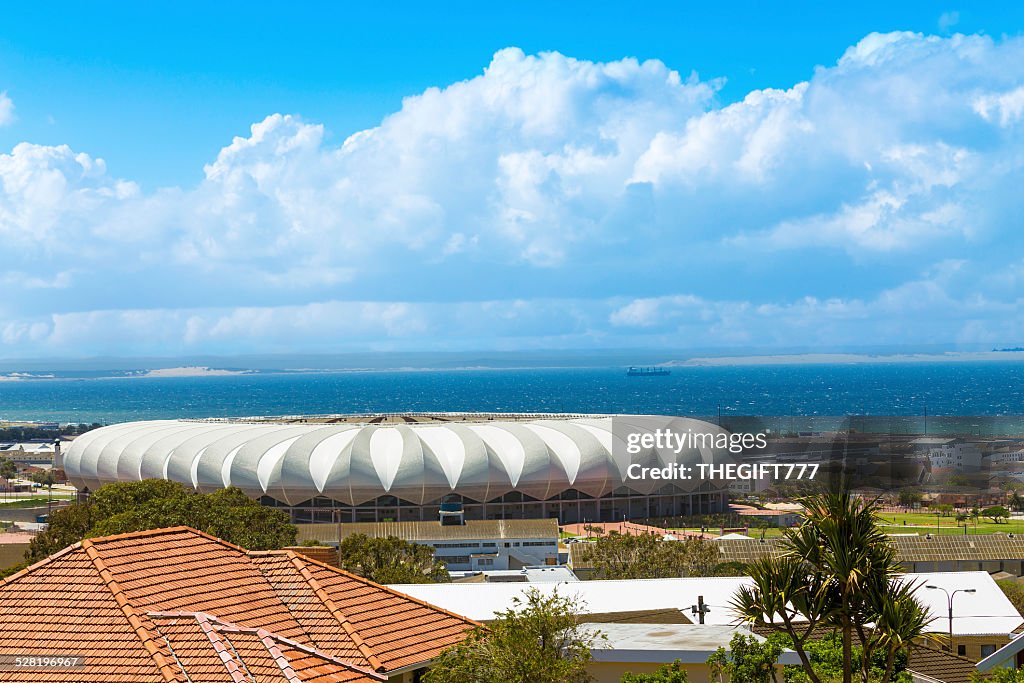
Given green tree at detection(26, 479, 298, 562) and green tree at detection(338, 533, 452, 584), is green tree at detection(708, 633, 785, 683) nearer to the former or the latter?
green tree at detection(338, 533, 452, 584)

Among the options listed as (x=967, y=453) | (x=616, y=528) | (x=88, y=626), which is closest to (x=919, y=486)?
(x=967, y=453)

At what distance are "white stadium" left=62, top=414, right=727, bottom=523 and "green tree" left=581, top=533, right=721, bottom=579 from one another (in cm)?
3053

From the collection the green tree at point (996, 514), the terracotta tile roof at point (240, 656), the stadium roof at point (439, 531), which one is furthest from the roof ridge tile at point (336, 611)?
the green tree at point (996, 514)

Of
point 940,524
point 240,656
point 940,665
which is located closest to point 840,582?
point 240,656

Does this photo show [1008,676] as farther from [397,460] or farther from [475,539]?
[397,460]

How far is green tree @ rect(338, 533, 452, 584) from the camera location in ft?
196

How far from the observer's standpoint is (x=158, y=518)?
183 ft

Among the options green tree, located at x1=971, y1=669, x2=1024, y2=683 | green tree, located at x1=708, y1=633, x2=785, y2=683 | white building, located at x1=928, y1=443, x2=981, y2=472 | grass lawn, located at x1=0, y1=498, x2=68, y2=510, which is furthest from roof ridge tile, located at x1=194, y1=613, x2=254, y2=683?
grass lawn, located at x1=0, y1=498, x2=68, y2=510

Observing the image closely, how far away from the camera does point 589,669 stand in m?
27.3

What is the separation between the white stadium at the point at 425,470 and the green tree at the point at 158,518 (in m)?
31.9

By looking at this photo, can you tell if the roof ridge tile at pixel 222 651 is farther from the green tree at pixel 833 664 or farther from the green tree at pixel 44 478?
the green tree at pixel 44 478

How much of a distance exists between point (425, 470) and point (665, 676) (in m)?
76.9

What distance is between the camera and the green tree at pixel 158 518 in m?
54.6

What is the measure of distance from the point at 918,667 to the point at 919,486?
8467cm
